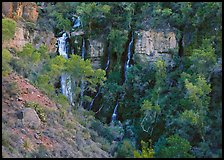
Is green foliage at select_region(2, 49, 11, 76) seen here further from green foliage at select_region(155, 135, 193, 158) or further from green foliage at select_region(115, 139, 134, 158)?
green foliage at select_region(155, 135, 193, 158)

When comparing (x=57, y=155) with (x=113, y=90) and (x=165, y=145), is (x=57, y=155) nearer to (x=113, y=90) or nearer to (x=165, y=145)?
(x=165, y=145)

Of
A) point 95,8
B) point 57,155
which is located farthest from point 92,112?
point 57,155

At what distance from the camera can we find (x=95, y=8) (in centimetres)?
3250

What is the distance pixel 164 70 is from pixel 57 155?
41.7ft

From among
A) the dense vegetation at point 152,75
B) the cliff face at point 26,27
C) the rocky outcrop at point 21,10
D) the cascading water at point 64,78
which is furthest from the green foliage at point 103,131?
the rocky outcrop at point 21,10

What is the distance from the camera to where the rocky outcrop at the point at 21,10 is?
29.5 m

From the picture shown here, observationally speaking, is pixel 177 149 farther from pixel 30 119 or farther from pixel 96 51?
pixel 96 51

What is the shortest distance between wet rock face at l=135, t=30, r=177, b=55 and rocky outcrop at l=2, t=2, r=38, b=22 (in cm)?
860

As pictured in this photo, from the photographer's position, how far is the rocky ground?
1722 centimetres

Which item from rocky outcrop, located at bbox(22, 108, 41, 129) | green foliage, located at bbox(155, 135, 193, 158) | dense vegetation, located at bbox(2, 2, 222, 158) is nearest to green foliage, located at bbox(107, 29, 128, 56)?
dense vegetation, located at bbox(2, 2, 222, 158)

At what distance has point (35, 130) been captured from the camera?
63.4 ft

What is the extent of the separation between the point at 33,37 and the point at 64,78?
465cm

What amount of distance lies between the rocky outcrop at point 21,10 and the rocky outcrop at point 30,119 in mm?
11580

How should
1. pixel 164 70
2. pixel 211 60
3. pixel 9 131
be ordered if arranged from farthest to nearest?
pixel 164 70
pixel 211 60
pixel 9 131
